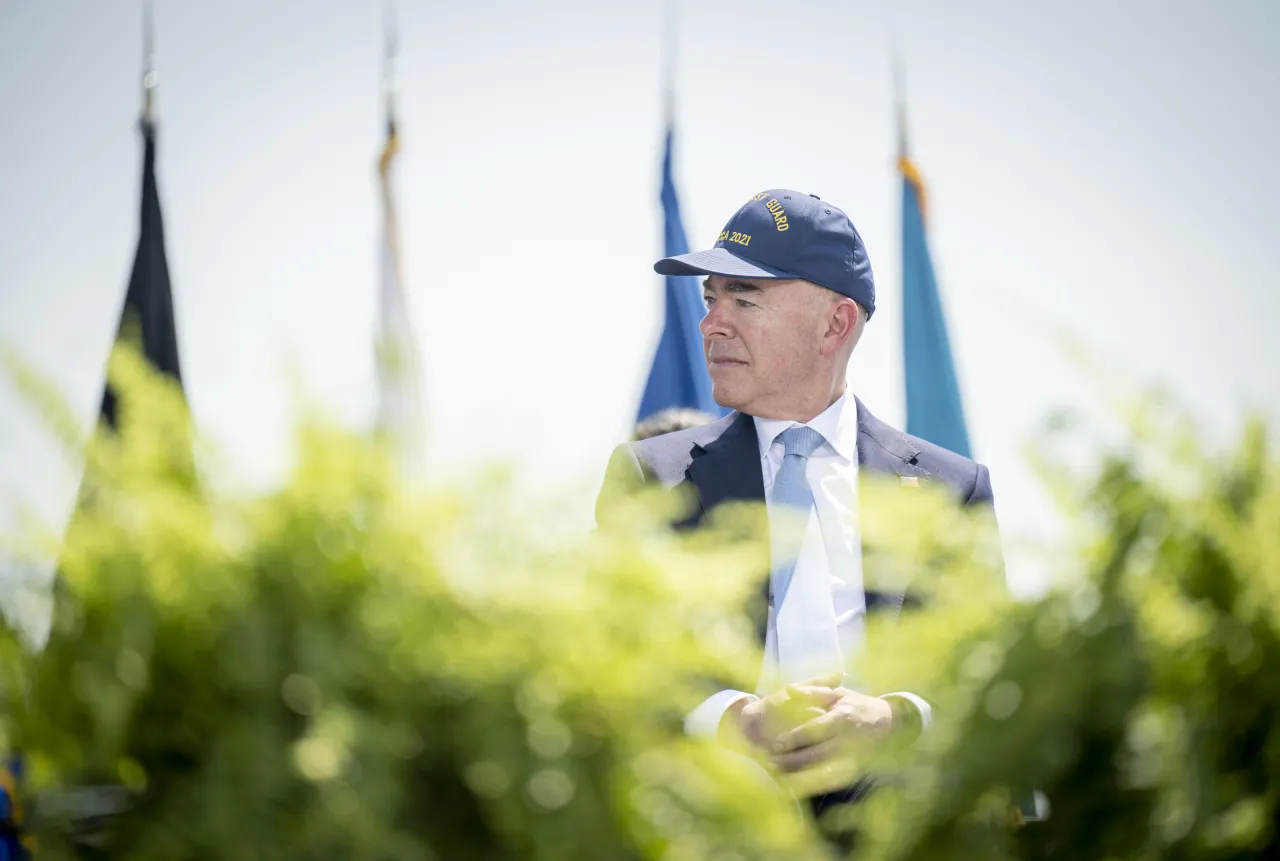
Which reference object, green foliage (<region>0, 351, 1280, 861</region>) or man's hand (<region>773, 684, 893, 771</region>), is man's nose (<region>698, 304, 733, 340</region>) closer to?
man's hand (<region>773, 684, 893, 771</region>)

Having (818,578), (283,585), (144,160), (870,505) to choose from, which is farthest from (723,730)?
(144,160)

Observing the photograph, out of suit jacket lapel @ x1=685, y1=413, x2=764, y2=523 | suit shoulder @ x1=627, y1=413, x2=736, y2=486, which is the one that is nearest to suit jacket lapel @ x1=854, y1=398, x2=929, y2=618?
suit jacket lapel @ x1=685, y1=413, x2=764, y2=523

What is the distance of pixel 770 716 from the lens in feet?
7.15

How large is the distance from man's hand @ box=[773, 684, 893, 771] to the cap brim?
4.84 ft

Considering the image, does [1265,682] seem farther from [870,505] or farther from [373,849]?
[373,849]

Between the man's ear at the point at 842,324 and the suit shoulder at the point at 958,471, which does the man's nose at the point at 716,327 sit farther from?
the suit shoulder at the point at 958,471

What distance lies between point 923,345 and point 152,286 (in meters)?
4.43

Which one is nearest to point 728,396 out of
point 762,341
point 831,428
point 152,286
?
point 762,341

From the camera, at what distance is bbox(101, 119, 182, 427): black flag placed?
5.91 m

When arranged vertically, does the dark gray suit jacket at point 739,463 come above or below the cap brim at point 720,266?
A: below

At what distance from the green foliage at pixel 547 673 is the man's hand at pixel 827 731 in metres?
0.98

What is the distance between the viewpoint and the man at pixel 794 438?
9.20ft

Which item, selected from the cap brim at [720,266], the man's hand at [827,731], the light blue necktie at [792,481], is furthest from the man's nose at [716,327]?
the man's hand at [827,731]

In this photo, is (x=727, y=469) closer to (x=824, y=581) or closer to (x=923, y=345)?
(x=824, y=581)
